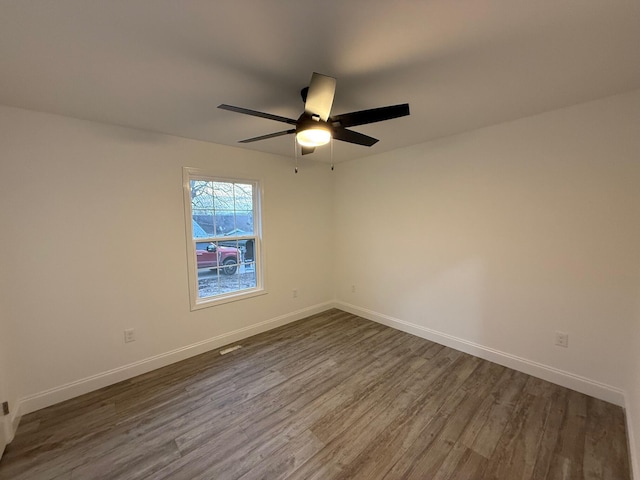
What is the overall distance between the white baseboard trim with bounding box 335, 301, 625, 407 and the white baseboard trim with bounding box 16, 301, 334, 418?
5.48 ft

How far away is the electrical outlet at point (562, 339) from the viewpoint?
2.27 metres

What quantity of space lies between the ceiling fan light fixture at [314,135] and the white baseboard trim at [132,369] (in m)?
2.51

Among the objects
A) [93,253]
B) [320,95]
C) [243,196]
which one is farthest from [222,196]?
[320,95]

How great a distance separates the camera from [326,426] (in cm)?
191

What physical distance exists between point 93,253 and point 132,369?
1167 mm

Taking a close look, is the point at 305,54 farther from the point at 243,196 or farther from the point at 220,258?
the point at 220,258

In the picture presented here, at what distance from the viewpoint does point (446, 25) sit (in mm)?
1207

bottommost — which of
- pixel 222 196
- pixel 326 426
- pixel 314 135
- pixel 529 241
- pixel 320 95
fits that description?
pixel 326 426

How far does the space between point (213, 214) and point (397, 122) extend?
7.32 ft

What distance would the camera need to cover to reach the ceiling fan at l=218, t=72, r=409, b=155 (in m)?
1.37

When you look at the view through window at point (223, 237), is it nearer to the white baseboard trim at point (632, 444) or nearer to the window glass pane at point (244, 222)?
the window glass pane at point (244, 222)

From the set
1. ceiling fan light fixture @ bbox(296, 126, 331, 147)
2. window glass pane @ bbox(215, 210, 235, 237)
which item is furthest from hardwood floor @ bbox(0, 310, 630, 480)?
ceiling fan light fixture @ bbox(296, 126, 331, 147)

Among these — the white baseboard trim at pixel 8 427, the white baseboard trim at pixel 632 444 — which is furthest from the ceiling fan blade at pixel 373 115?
the white baseboard trim at pixel 8 427

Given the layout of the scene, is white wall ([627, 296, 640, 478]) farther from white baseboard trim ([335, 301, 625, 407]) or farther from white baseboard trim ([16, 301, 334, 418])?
white baseboard trim ([16, 301, 334, 418])
